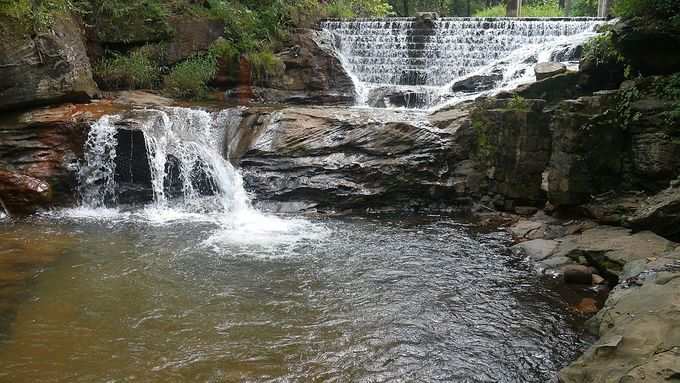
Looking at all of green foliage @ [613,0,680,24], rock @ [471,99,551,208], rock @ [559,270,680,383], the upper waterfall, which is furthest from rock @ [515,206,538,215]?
the upper waterfall

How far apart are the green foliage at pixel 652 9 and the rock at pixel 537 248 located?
334 cm

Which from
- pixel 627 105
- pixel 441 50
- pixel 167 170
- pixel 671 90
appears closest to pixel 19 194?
pixel 167 170

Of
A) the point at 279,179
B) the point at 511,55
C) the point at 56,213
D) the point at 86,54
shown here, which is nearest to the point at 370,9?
the point at 511,55

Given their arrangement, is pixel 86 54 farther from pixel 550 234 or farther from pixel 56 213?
pixel 550 234

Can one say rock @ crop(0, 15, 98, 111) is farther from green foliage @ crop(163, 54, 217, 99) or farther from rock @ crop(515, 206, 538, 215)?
rock @ crop(515, 206, 538, 215)

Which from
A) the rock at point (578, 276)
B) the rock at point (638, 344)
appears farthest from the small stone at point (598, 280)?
the rock at point (638, 344)

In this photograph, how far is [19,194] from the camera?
8352 millimetres

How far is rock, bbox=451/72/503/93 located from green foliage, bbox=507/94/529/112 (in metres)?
3.35

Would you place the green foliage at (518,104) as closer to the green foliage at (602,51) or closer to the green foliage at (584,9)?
the green foliage at (602,51)

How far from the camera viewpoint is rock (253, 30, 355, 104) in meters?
13.1

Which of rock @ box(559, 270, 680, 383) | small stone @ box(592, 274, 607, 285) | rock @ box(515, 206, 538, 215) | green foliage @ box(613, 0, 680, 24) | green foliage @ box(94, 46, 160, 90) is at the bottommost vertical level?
small stone @ box(592, 274, 607, 285)

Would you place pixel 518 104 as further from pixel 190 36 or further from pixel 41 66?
pixel 41 66

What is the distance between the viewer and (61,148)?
9016 millimetres

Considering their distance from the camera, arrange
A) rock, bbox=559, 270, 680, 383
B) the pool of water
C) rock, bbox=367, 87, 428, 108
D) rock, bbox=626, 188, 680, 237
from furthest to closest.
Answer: rock, bbox=367, 87, 428, 108
rock, bbox=626, 188, 680, 237
the pool of water
rock, bbox=559, 270, 680, 383
